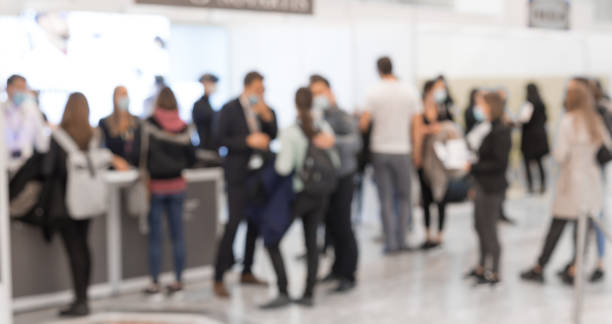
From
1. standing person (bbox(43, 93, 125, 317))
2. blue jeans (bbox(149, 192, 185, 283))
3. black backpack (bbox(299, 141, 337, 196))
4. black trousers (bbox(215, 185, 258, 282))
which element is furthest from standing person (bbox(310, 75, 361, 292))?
standing person (bbox(43, 93, 125, 317))

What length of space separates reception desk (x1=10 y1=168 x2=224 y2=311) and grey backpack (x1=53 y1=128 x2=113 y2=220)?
0.44 metres

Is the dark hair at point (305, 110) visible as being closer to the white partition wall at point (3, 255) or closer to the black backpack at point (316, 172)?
the black backpack at point (316, 172)

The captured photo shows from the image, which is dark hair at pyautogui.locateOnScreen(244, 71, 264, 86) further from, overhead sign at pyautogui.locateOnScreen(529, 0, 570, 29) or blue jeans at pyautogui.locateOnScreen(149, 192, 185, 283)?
overhead sign at pyautogui.locateOnScreen(529, 0, 570, 29)

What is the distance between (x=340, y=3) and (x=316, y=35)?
6.77ft

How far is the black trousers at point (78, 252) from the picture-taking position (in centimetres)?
453

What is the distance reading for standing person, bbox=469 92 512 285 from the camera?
4.89m

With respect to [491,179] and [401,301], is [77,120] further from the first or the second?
[491,179]

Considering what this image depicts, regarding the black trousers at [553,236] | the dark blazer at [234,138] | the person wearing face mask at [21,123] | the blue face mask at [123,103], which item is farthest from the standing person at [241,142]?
the black trousers at [553,236]

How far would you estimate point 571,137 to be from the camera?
4934 millimetres

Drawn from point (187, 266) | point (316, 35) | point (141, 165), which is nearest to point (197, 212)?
point (187, 266)

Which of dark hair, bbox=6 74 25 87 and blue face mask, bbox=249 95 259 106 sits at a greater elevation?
dark hair, bbox=6 74 25 87

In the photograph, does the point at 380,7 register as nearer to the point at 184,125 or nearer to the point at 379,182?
the point at 379,182

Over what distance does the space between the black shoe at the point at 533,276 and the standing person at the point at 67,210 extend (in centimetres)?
310

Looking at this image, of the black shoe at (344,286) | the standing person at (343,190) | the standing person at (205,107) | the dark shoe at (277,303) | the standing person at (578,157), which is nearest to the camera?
the dark shoe at (277,303)
